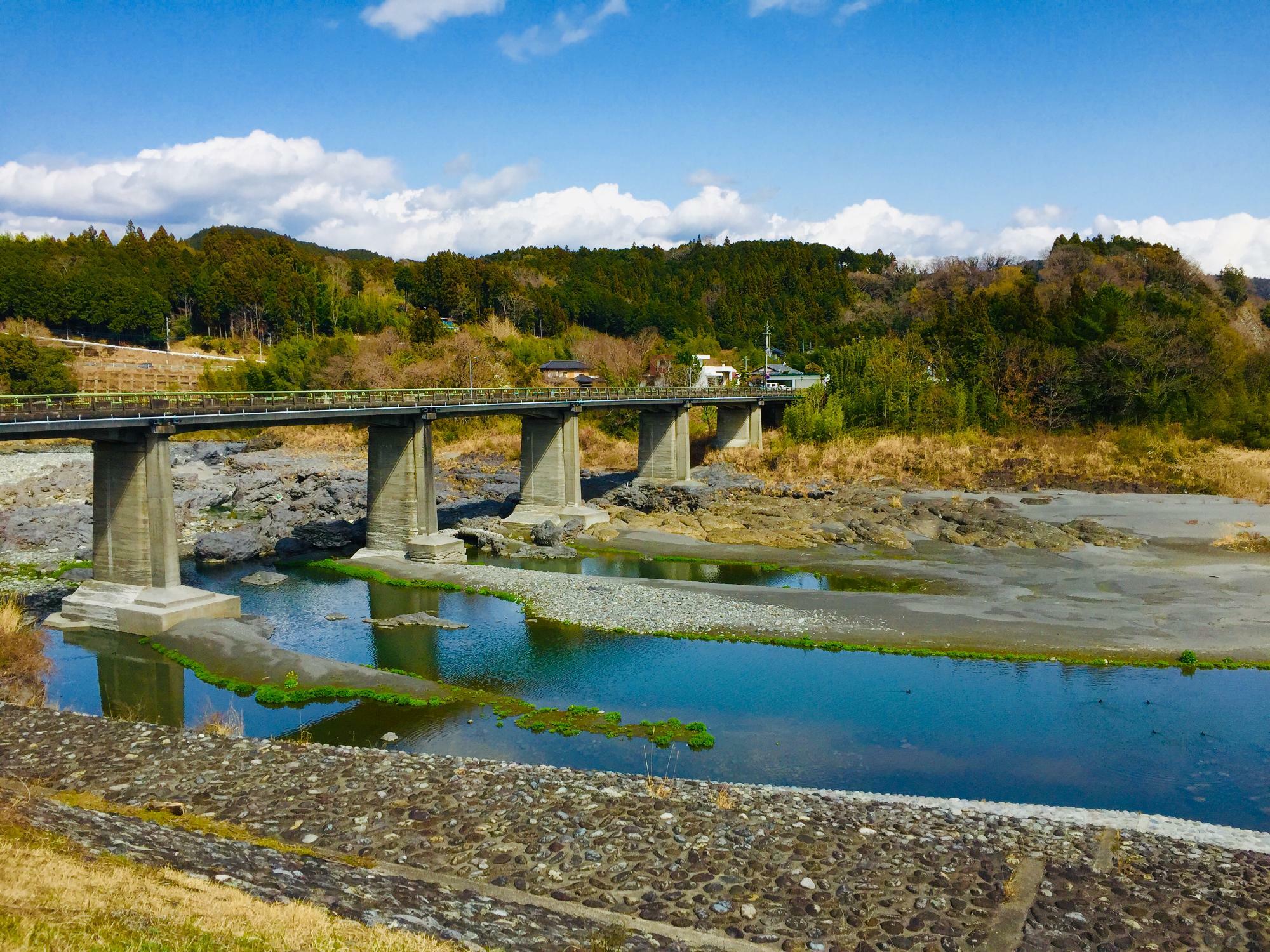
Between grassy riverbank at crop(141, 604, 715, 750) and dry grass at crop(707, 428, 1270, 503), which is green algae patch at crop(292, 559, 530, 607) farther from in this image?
dry grass at crop(707, 428, 1270, 503)

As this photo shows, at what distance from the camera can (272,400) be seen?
42938 mm

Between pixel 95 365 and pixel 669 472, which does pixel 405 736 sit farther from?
pixel 95 365

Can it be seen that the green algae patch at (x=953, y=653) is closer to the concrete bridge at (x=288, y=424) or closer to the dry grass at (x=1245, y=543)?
the concrete bridge at (x=288, y=424)

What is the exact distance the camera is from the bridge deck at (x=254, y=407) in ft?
103

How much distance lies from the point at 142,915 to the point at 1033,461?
69191 millimetres

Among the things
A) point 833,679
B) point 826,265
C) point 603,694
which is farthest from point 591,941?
point 826,265

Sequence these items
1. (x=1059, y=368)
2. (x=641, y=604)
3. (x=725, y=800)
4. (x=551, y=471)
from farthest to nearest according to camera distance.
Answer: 1. (x=1059, y=368)
2. (x=551, y=471)
3. (x=641, y=604)
4. (x=725, y=800)

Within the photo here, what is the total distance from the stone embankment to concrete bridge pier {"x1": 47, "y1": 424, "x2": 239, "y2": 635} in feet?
45.7

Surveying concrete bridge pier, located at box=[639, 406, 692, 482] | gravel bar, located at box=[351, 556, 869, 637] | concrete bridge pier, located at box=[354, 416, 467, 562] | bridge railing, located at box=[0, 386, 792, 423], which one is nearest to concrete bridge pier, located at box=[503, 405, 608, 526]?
bridge railing, located at box=[0, 386, 792, 423]

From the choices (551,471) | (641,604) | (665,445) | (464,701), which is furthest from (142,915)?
(665,445)

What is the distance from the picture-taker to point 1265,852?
645 inches

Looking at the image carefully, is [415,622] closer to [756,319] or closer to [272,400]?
[272,400]

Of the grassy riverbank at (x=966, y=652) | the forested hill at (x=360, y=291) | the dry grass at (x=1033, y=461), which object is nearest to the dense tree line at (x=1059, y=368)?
the dry grass at (x=1033, y=461)

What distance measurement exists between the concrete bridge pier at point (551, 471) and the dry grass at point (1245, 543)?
33.0 metres
